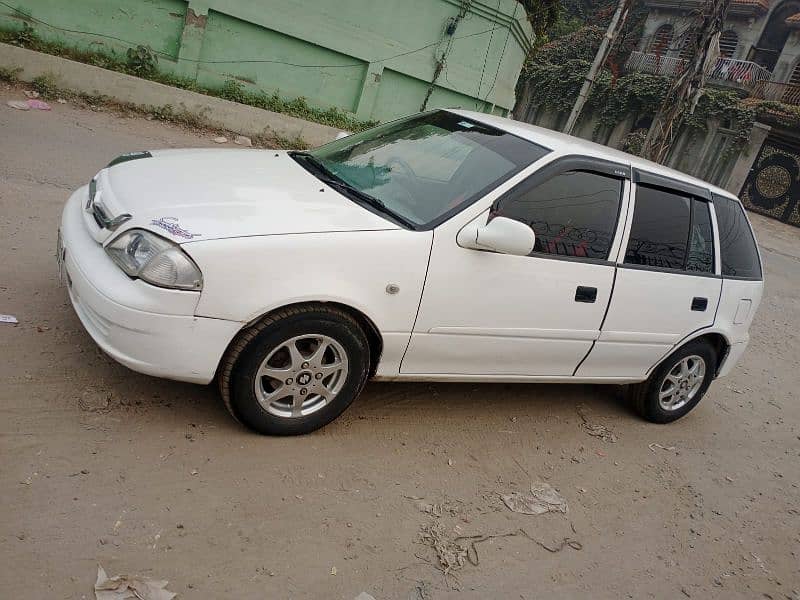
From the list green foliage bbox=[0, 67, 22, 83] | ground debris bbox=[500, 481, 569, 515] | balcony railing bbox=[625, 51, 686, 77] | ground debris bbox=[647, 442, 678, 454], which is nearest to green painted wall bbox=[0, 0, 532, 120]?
green foliage bbox=[0, 67, 22, 83]

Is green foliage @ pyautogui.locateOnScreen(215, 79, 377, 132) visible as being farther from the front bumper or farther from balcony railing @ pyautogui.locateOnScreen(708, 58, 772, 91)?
balcony railing @ pyautogui.locateOnScreen(708, 58, 772, 91)

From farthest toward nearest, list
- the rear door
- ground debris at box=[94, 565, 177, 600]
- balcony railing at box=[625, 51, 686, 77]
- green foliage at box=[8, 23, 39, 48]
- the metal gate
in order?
balcony railing at box=[625, 51, 686, 77]
the metal gate
green foliage at box=[8, 23, 39, 48]
the rear door
ground debris at box=[94, 565, 177, 600]

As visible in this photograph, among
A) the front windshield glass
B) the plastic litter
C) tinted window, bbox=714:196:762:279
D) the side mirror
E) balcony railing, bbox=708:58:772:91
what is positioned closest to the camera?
the side mirror

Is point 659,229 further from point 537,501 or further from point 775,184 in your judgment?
point 775,184

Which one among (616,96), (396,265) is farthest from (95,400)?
(616,96)

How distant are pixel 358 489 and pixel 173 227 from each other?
4.91ft

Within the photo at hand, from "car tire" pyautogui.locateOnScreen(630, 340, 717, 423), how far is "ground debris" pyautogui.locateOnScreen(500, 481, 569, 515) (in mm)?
1480

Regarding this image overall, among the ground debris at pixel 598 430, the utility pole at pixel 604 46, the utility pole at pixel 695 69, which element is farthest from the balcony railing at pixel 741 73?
the ground debris at pixel 598 430

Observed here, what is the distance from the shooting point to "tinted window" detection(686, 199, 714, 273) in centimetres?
456

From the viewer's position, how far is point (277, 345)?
10.3 feet

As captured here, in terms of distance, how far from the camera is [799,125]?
80.6 ft

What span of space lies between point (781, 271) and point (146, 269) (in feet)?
47.9

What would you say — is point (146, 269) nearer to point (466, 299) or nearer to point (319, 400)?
point (319, 400)

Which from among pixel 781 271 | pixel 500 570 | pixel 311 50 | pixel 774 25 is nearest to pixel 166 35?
pixel 311 50
